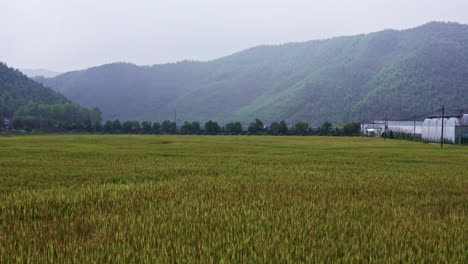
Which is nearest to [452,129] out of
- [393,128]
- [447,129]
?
[447,129]

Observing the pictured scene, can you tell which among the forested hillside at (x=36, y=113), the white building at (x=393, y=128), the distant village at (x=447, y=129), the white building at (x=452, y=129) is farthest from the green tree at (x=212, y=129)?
the white building at (x=452, y=129)

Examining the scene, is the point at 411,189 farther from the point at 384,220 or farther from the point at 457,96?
the point at 457,96

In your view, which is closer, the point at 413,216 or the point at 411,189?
the point at 413,216

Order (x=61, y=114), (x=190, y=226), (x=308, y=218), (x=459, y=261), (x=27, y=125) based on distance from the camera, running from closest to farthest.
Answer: (x=459, y=261), (x=190, y=226), (x=308, y=218), (x=27, y=125), (x=61, y=114)

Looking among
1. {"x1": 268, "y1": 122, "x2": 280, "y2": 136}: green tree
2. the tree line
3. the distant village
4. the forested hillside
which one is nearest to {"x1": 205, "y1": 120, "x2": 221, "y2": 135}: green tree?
the tree line

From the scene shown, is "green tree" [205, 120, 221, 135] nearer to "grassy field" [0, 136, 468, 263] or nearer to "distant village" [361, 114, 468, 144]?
"distant village" [361, 114, 468, 144]

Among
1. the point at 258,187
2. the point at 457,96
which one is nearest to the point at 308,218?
the point at 258,187

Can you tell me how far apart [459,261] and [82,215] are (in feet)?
20.4

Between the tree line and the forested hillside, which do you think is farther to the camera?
the forested hillside

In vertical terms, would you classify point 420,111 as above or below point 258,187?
above

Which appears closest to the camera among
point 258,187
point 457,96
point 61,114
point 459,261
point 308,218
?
point 459,261

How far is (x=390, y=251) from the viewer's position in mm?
5160

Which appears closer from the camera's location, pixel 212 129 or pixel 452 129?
pixel 452 129

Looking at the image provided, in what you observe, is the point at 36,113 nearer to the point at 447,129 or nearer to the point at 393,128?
the point at 393,128
